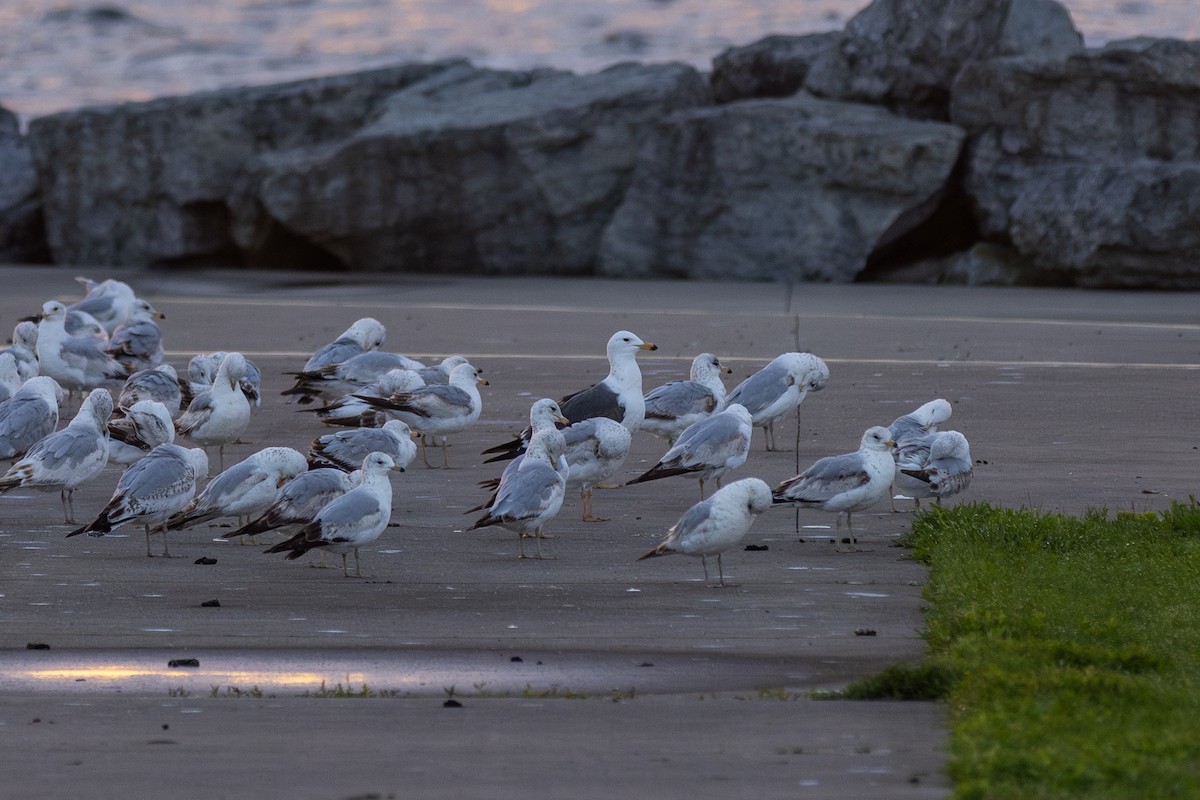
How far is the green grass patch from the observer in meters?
5.27

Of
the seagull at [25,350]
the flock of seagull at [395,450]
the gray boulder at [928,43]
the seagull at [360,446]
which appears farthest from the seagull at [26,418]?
the gray boulder at [928,43]

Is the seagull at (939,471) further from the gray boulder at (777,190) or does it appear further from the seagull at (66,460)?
the gray boulder at (777,190)

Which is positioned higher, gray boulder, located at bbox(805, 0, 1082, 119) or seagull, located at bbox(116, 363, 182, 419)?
gray boulder, located at bbox(805, 0, 1082, 119)

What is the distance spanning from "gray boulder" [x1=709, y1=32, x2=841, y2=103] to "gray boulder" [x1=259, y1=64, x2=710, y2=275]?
217 cm

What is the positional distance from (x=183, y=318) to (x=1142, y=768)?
1613cm

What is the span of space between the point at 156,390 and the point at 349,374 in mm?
1393

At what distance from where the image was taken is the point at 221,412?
11.6m

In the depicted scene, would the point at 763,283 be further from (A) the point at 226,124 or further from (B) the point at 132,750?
(B) the point at 132,750

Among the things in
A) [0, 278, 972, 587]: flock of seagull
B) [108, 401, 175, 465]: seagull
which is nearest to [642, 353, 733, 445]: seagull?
[0, 278, 972, 587]: flock of seagull

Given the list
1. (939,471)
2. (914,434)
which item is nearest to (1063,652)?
(939,471)

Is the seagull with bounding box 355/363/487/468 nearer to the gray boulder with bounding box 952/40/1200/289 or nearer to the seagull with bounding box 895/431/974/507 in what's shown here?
the seagull with bounding box 895/431/974/507

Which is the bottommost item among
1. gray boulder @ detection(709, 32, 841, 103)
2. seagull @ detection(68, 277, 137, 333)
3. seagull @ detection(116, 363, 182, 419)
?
seagull @ detection(68, 277, 137, 333)

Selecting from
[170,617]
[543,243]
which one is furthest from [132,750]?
[543,243]

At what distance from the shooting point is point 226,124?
26922mm
